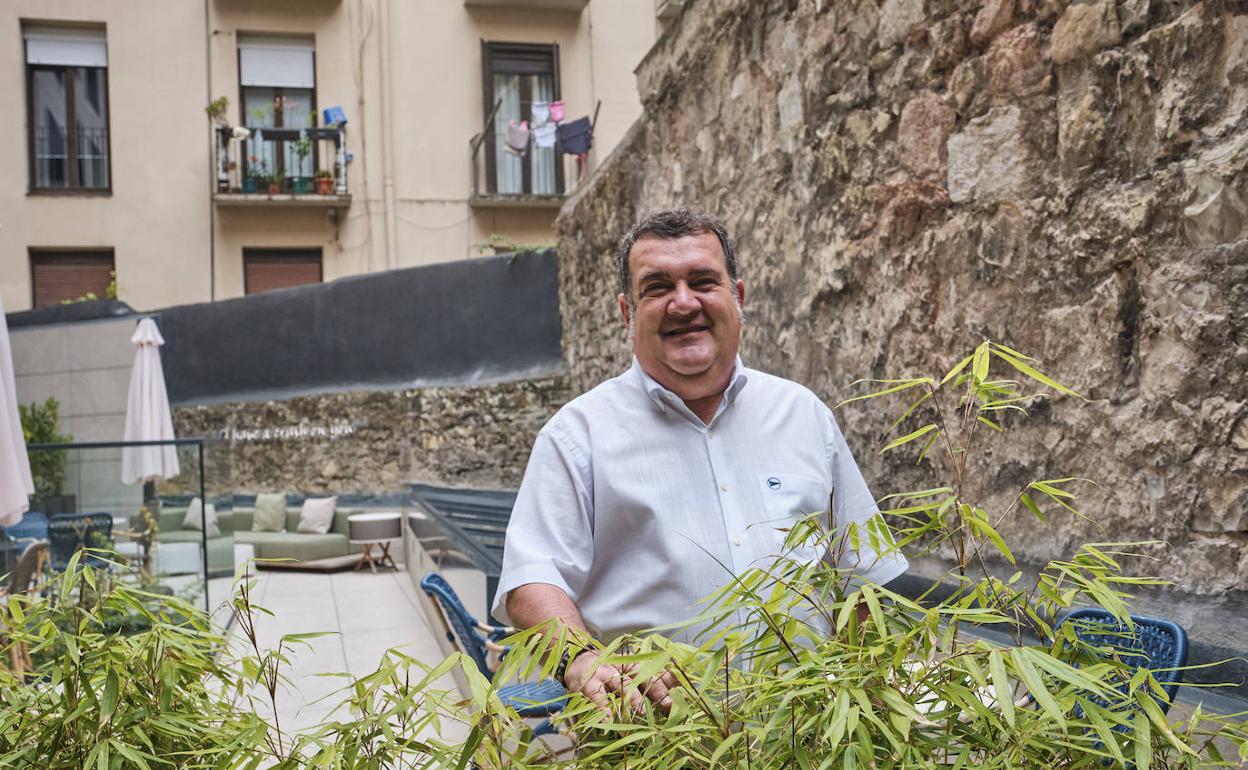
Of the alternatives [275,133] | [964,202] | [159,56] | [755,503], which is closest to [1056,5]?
[964,202]

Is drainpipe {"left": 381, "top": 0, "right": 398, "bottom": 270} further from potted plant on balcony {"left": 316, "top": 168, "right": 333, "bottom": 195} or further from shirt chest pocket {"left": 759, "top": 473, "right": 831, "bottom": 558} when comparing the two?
shirt chest pocket {"left": 759, "top": 473, "right": 831, "bottom": 558}

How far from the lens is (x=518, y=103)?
14383 millimetres

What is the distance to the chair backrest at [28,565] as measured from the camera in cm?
399

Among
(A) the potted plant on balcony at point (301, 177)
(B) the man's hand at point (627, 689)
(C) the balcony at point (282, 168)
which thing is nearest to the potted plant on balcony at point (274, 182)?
(C) the balcony at point (282, 168)

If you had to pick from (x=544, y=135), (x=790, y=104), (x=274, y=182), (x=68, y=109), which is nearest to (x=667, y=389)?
(x=790, y=104)

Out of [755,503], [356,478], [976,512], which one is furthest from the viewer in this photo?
[356,478]

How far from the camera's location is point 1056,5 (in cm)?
272

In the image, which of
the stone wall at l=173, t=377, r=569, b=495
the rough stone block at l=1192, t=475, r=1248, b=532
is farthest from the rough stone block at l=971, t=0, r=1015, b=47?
the stone wall at l=173, t=377, r=569, b=495

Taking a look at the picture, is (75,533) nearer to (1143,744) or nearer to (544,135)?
(1143,744)

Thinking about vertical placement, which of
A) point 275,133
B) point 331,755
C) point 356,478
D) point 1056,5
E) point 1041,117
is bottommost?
point 356,478

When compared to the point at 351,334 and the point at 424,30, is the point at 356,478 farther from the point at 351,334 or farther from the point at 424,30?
the point at 424,30

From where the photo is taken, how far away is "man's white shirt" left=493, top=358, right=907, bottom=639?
1667mm

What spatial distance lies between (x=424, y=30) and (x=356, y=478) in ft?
21.7

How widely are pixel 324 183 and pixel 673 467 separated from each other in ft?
42.2
